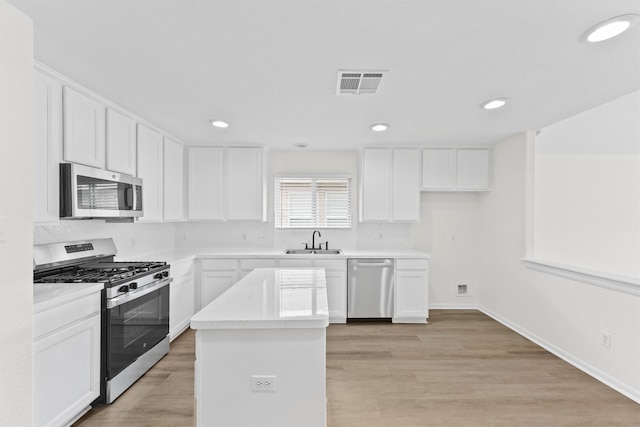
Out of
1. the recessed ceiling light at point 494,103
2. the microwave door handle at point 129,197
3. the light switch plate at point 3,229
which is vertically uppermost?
the recessed ceiling light at point 494,103

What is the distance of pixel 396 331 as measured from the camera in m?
3.94

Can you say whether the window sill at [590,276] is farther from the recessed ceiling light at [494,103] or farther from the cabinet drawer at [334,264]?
the cabinet drawer at [334,264]

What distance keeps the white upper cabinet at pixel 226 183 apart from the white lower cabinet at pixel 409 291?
2.05 meters

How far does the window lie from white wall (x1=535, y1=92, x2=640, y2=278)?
8.09 feet

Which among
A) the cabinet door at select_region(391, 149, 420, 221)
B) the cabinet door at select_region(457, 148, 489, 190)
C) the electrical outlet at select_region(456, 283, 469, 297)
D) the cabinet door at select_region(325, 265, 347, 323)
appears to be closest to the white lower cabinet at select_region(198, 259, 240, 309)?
Answer: the cabinet door at select_region(325, 265, 347, 323)

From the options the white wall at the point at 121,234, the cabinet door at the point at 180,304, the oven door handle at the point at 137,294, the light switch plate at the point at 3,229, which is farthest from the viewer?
the cabinet door at the point at 180,304

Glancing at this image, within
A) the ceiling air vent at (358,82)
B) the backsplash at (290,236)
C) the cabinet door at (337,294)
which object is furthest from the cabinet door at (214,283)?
the ceiling air vent at (358,82)

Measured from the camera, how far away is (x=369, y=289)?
166 inches

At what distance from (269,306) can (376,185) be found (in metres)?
3.07

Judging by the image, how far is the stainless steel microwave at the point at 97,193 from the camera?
227 cm

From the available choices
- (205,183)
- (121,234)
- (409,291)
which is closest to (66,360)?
(121,234)

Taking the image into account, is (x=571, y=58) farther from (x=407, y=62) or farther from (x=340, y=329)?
(x=340, y=329)

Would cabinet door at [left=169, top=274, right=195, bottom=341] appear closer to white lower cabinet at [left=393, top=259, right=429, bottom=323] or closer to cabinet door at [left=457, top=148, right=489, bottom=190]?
white lower cabinet at [left=393, top=259, right=429, bottom=323]

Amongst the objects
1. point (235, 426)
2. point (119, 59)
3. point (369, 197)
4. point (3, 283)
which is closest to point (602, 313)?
point (369, 197)
